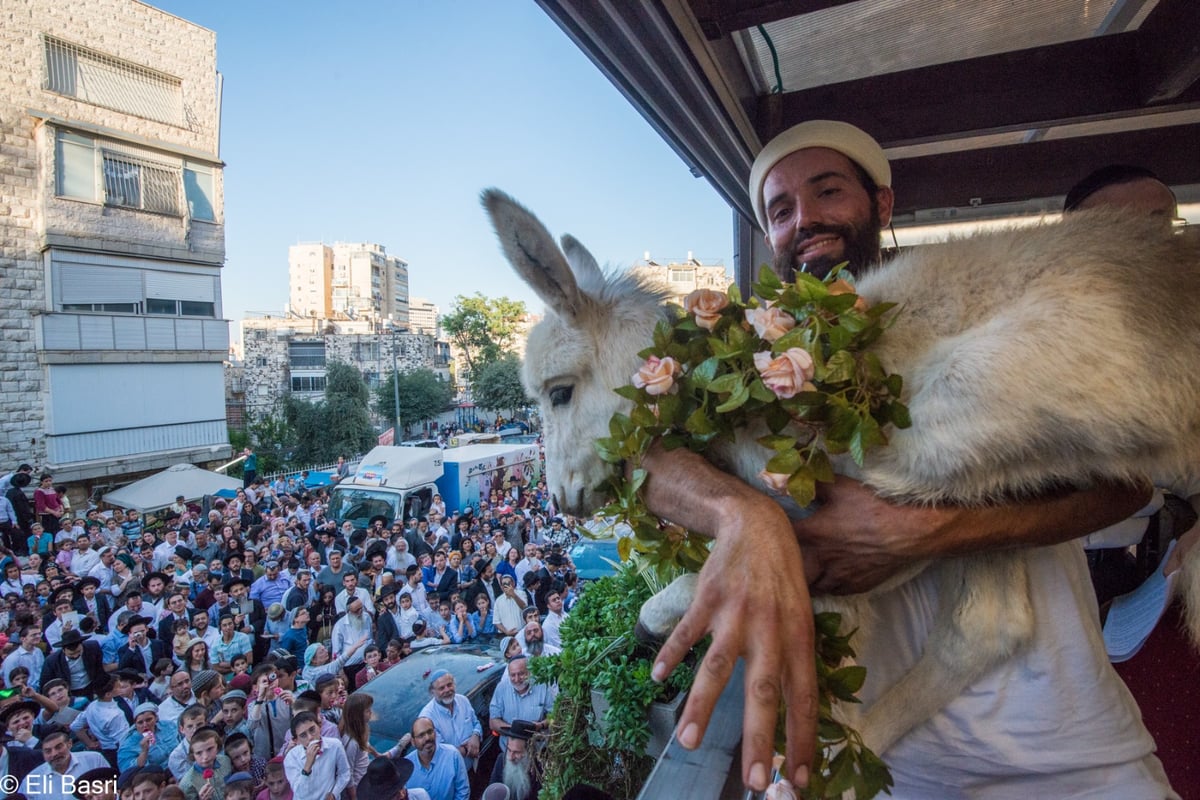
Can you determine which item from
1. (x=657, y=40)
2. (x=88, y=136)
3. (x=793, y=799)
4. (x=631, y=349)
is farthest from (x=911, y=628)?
(x=88, y=136)

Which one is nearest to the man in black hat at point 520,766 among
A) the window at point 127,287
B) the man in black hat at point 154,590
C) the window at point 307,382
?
the man in black hat at point 154,590

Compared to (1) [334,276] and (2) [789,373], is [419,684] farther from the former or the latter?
(1) [334,276]

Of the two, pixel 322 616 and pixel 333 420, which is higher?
pixel 333 420

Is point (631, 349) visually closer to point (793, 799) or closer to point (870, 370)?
point (870, 370)

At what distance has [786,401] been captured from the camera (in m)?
1.37

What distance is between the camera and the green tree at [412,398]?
4638cm

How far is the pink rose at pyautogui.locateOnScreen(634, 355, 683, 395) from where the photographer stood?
4.80 ft

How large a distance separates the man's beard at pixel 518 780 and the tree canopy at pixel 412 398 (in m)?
42.6

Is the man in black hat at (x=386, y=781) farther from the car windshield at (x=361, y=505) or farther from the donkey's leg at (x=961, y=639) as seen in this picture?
the car windshield at (x=361, y=505)

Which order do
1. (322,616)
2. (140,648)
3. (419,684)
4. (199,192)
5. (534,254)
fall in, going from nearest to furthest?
(534,254) < (419,684) < (140,648) < (322,616) < (199,192)

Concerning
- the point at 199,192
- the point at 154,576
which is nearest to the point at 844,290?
the point at 154,576

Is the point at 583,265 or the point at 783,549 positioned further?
the point at 583,265

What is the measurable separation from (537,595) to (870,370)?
9611 millimetres

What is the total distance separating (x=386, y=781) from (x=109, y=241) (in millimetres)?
25431
